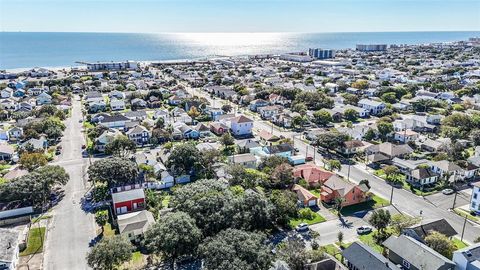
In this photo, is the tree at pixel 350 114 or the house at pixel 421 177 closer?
the house at pixel 421 177

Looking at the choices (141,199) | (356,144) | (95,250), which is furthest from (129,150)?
(356,144)

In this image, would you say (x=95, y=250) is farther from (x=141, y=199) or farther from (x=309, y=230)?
(x=309, y=230)

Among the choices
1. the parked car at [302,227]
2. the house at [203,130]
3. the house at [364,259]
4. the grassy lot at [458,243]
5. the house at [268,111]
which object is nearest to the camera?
the house at [364,259]

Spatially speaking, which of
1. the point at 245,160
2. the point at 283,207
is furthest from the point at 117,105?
the point at 283,207

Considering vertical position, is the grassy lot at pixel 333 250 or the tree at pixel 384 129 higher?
the tree at pixel 384 129

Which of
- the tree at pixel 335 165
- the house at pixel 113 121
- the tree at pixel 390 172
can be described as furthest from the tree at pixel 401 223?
the house at pixel 113 121

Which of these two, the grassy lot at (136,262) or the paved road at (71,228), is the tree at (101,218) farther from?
the grassy lot at (136,262)

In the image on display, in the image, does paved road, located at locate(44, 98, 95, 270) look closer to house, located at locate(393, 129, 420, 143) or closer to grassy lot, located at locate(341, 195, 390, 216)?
grassy lot, located at locate(341, 195, 390, 216)

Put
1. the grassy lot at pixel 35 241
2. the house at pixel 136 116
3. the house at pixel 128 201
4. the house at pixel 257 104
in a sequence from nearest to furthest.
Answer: the grassy lot at pixel 35 241, the house at pixel 128 201, the house at pixel 136 116, the house at pixel 257 104
